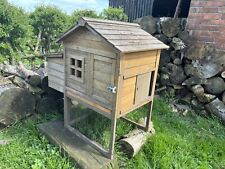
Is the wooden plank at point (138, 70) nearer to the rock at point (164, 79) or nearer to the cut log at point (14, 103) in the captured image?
the rock at point (164, 79)

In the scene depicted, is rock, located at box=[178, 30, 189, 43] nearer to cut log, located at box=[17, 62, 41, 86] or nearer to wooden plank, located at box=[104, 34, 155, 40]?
wooden plank, located at box=[104, 34, 155, 40]

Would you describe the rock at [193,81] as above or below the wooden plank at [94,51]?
below

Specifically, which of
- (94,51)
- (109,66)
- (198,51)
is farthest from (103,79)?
(198,51)

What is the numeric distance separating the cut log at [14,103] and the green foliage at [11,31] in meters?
1.55

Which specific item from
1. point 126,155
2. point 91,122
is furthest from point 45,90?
point 126,155

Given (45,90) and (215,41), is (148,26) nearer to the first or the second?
(215,41)

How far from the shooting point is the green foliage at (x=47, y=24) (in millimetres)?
7136

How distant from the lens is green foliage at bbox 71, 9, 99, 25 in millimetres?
7281

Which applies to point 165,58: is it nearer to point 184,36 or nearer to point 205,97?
point 184,36

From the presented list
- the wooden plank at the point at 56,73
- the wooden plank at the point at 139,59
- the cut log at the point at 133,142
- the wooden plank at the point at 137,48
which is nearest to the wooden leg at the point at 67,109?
the wooden plank at the point at 56,73

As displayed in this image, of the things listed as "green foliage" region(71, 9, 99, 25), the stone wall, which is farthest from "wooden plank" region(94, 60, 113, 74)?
"green foliage" region(71, 9, 99, 25)

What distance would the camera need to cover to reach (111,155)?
276 centimetres

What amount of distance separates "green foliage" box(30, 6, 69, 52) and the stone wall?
4.77 m

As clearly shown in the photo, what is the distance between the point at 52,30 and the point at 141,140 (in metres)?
5.82
